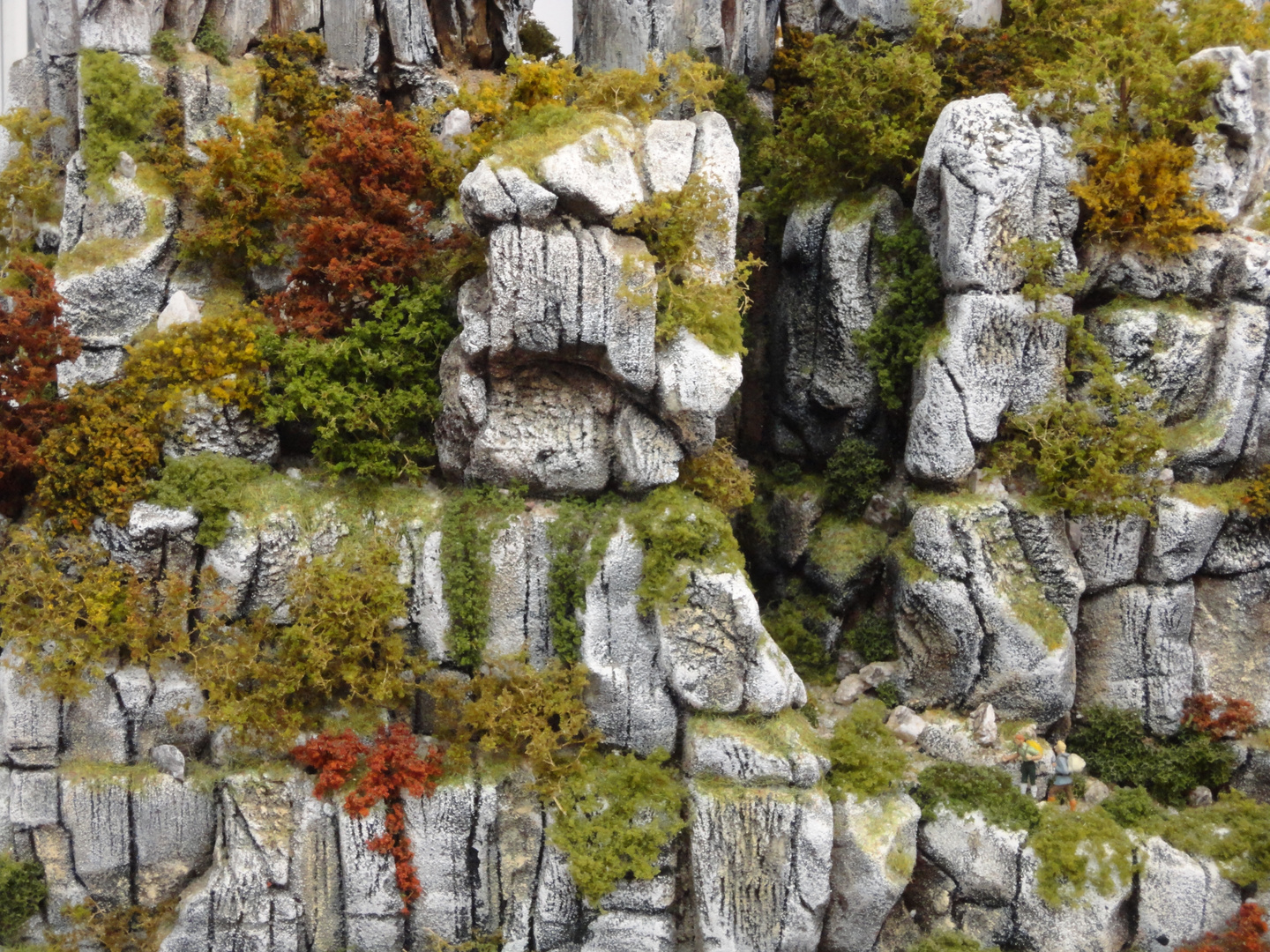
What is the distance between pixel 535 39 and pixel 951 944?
16.1 m

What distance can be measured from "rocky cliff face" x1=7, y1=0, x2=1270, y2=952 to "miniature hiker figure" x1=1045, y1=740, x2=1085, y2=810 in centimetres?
77

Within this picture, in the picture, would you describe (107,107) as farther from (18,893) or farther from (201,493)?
(18,893)

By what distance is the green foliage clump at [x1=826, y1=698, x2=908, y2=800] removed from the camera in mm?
12445

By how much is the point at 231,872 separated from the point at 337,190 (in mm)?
8776

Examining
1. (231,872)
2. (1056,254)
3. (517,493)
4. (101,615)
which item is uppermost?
(1056,254)

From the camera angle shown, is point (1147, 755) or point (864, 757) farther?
point (1147, 755)

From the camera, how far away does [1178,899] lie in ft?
40.2

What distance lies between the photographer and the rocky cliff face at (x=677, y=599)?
40.1 feet

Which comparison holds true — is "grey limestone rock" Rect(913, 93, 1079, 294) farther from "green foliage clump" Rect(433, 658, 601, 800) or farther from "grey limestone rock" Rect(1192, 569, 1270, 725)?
"green foliage clump" Rect(433, 658, 601, 800)

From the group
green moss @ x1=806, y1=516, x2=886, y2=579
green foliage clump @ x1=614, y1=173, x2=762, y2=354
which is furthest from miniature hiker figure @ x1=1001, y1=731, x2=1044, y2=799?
green foliage clump @ x1=614, y1=173, x2=762, y2=354

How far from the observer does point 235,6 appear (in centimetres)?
1466

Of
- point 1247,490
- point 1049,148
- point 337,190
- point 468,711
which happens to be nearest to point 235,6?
point 337,190

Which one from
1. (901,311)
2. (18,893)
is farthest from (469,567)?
(901,311)

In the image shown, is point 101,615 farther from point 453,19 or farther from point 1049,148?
point 1049,148
